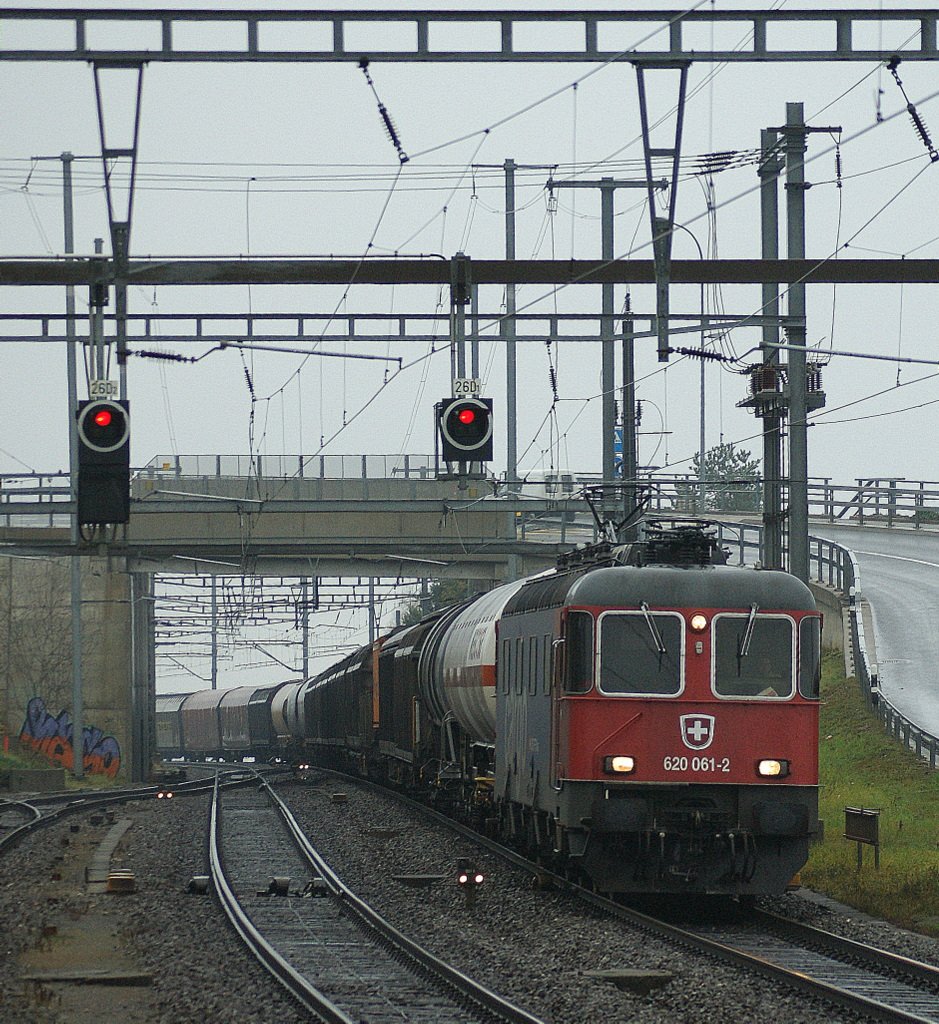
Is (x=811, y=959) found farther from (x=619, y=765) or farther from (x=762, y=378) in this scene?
(x=762, y=378)

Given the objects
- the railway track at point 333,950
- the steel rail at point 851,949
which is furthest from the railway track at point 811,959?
the railway track at point 333,950

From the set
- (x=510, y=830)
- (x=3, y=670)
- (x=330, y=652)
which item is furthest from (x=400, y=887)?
(x=330, y=652)

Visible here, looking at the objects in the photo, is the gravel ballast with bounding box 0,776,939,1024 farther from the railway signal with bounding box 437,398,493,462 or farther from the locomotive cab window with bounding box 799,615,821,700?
the railway signal with bounding box 437,398,493,462

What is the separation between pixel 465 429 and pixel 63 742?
4551 centimetres

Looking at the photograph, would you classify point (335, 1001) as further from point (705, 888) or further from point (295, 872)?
point (295, 872)

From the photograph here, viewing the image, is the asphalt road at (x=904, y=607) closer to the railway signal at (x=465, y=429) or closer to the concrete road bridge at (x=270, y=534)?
the concrete road bridge at (x=270, y=534)

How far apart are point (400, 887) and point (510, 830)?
200 centimetres

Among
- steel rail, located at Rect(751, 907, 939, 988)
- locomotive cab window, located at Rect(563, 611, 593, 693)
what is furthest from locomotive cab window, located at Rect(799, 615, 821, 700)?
steel rail, located at Rect(751, 907, 939, 988)

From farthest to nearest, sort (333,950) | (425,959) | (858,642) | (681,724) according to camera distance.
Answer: (858,642), (681,724), (333,950), (425,959)

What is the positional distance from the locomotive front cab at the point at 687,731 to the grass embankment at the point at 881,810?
5.55 feet

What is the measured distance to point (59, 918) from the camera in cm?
1664

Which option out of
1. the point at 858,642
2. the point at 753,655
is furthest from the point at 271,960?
the point at 858,642

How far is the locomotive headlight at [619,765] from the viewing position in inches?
620

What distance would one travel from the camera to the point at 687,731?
1584cm
